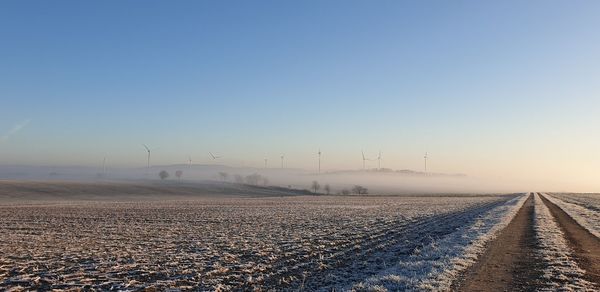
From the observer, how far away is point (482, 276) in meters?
15.2

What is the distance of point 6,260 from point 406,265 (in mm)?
15766

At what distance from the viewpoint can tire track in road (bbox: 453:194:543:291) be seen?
1388cm

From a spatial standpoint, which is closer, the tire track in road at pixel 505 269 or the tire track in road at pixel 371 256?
the tire track in road at pixel 505 269

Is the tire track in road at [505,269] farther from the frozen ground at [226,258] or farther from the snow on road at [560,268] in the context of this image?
the frozen ground at [226,258]

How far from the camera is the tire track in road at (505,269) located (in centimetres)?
1388

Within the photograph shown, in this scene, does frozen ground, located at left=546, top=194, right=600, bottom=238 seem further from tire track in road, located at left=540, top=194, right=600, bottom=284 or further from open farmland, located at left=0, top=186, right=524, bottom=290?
open farmland, located at left=0, top=186, right=524, bottom=290

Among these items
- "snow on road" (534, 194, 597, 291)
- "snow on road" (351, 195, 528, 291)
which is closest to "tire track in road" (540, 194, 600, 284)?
"snow on road" (534, 194, 597, 291)

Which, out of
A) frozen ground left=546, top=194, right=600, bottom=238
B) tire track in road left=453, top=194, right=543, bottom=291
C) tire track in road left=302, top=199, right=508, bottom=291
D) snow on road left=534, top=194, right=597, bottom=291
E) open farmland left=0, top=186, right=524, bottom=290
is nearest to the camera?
tire track in road left=453, top=194, right=543, bottom=291

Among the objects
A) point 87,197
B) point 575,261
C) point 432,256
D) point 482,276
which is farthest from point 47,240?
point 87,197

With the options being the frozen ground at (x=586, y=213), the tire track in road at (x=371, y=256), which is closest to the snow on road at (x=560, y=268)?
the tire track in road at (x=371, y=256)

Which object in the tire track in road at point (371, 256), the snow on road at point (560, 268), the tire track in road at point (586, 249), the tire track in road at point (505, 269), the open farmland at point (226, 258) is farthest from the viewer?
the tire track in road at point (586, 249)

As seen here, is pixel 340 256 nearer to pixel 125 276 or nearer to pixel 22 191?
pixel 125 276

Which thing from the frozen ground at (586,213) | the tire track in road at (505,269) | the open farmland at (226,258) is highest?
the frozen ground at (586,213)

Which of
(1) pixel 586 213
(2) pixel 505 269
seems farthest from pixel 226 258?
(1) pixel 586 213
